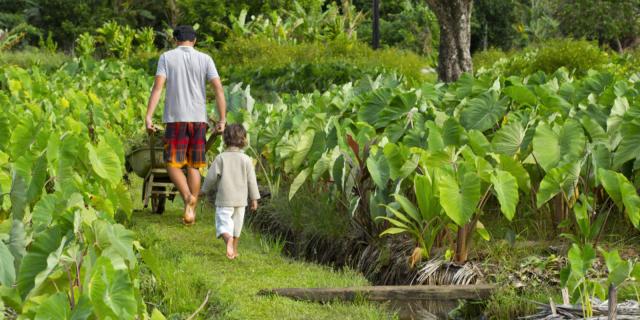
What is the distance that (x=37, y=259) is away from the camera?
177 inches

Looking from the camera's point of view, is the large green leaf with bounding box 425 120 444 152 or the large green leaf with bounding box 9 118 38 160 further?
the large green leaf with bounding box 425 120 444 152

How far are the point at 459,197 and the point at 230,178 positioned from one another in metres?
1.85

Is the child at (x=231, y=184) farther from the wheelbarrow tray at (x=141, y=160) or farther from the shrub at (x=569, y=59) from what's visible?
the shrub at (x=569, y=59)

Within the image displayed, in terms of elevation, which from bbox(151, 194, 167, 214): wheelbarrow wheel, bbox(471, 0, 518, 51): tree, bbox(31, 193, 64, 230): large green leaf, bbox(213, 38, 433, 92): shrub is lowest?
bbox(471, 0, 518, 51): tree

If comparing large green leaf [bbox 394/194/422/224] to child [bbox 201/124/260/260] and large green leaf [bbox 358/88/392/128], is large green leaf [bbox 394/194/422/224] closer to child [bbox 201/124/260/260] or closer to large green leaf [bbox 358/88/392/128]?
child [bbox 201/124/260/260]

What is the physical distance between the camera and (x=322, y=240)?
29.1 feet

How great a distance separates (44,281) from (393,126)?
5.19 m

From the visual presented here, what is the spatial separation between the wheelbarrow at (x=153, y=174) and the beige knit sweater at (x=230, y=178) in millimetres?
1612

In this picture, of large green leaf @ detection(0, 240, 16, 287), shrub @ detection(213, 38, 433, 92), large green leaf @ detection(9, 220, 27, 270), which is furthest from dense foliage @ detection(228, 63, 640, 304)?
shrub @ detection(213, 38, 433, 92)

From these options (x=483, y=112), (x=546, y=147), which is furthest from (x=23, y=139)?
(x=483, y=112)

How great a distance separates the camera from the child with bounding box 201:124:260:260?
817 centimetres

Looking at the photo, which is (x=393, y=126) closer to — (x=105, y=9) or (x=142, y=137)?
(x=142, y=137)

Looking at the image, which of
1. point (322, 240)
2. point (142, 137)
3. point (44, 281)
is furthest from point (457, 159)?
point (142, 137)

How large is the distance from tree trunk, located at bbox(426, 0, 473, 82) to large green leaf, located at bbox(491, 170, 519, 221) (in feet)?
43.6
